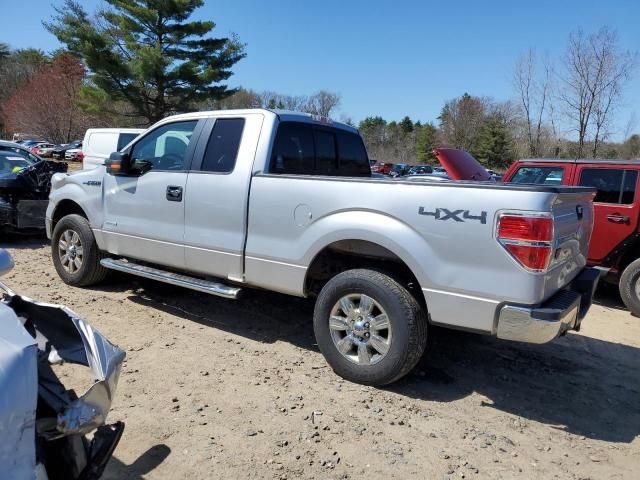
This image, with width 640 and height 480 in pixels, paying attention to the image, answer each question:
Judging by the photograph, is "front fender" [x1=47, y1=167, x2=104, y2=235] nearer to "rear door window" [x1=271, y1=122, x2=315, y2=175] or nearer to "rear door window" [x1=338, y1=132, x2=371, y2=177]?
"rear door window" [x1=271, y1=122, x2=315, y2=175]

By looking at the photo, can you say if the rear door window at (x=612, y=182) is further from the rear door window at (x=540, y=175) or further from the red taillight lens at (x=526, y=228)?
the red taillight lens at (x=526, y=228)

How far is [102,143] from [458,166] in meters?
9.08

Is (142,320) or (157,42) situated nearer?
(142,320)

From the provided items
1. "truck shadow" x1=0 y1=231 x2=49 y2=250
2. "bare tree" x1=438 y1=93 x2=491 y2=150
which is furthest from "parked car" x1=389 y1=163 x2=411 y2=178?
"bare tree" x1=438 y1=93 x2=491 y2=150

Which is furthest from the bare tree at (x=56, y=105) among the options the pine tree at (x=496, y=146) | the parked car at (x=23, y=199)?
the parked car at (x=23, y=199)

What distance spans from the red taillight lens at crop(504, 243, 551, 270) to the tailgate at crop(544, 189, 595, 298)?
149mm

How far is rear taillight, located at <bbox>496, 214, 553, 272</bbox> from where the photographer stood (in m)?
3.01

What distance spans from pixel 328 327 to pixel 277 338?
3.23 feet

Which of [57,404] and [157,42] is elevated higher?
[157,42]

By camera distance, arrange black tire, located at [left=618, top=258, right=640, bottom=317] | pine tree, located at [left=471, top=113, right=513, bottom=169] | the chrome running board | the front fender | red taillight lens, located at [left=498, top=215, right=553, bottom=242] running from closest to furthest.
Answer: red taillight lens, located at [left=498, top=215, right=553, bottom=242] → the chrome running board → the front fender → black tire, located at [left=618, top=258, right=640, bottom=317] → pine tree, located at [left=471, top=113, right=513, bottom=169]

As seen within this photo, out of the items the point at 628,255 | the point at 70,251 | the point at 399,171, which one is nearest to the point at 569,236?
the point at 628,255

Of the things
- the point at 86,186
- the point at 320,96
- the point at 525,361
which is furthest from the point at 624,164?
the point at 320,96

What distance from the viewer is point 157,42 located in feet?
92.2

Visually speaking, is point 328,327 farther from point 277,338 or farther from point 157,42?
point 157,42
